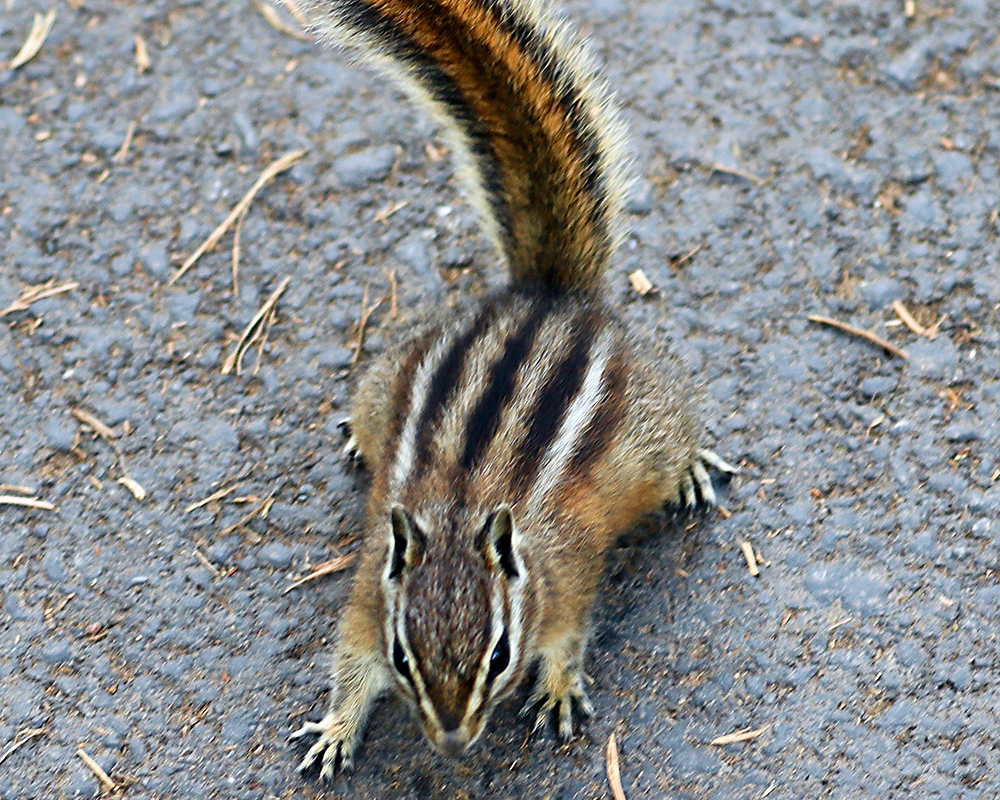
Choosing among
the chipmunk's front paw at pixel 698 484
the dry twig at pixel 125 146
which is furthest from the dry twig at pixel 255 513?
the dry twig at pixel 125 146

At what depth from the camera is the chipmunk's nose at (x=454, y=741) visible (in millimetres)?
2246

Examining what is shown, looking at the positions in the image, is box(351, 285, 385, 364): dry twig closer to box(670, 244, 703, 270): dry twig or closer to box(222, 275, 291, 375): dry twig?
box(222, 275, 291, 375): dry twig

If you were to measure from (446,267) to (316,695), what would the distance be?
4.31 ft

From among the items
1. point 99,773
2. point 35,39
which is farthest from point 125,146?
point 99,773

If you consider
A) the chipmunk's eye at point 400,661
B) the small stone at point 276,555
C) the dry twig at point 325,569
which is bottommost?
the dry twig at point 325,569

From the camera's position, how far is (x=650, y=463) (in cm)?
279

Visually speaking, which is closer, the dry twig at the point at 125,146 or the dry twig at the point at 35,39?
the dry twig at the point at 125,146

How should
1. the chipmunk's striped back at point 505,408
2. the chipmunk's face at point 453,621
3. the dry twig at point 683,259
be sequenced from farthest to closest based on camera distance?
the dry twig at point 683,259 → the chipmunk's striped back at point 505,408 → the chipmunk's face at point 453,621

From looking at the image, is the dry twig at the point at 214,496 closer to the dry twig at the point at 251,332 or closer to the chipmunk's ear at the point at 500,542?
the dry twig at the point at 251,332

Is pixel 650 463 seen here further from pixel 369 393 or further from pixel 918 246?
pixel 918 246

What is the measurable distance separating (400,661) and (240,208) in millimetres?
1753

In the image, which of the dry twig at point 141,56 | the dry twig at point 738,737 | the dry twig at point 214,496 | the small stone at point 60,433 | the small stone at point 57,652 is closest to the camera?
the dry twig at point 738,737

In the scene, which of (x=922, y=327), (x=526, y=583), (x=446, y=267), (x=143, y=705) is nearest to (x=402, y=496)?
(x=526, y=583)

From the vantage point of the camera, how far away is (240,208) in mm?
3531
